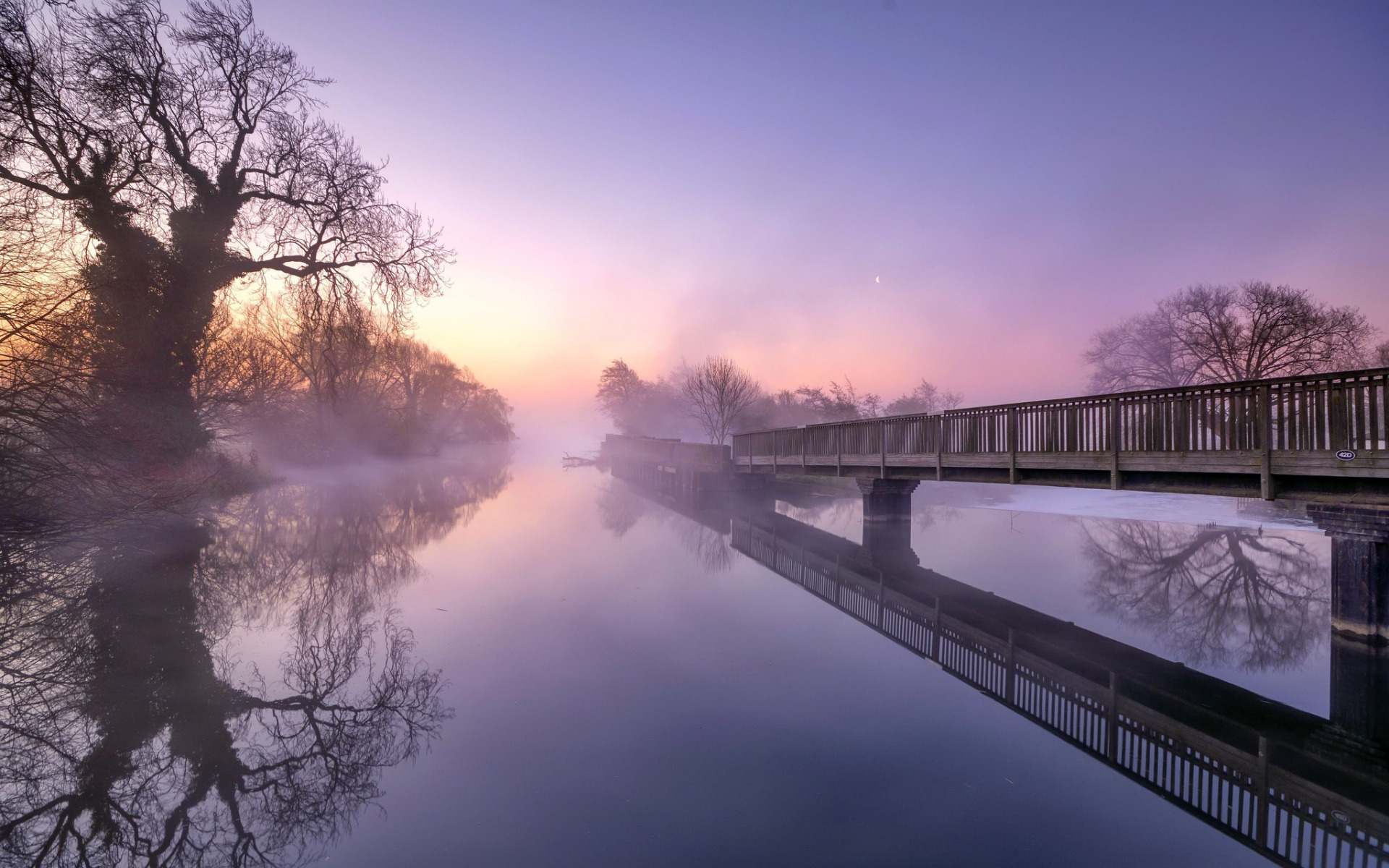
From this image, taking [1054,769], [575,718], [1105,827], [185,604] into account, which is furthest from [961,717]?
[185,604]

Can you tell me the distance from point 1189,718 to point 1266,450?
430 centimetres

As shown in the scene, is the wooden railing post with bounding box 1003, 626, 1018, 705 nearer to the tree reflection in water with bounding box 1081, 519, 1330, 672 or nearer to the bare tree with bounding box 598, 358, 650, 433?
the tree reflection in water with bounding box 1081, 519, 1330, 672

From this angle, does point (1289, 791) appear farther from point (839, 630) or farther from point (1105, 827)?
point (839, 630)

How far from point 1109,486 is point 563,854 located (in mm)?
10353

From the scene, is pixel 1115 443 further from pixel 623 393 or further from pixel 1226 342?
pixel 623 393

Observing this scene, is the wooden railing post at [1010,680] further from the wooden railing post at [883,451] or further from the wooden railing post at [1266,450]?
the wooden railing post at [883,451]

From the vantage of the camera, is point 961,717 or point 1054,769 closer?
point 1054,769

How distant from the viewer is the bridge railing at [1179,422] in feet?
23.5

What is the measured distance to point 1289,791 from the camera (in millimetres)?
4430

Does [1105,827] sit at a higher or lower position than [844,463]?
lower

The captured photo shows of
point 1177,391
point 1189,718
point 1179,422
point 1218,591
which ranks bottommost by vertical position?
point 1189,718

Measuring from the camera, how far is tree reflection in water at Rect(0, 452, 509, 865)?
3.69 meters

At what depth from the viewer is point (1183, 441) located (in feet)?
29.7

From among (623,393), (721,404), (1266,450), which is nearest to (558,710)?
(1266,450)
